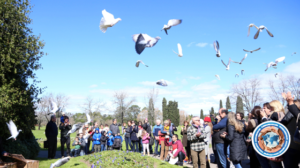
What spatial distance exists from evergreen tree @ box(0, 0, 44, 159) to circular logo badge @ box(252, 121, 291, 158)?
7868 millimetres

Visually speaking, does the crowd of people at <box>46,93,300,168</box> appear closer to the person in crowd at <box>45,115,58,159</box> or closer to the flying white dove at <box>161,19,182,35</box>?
the person in crowd at <box>45,115,58,159</box>

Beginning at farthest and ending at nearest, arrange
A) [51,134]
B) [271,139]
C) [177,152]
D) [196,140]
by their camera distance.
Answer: [51,134]
[177,152]
[196,140]
[271,139]

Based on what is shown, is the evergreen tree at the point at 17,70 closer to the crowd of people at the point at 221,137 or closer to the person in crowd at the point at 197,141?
the crowd of people at the point at 221,137

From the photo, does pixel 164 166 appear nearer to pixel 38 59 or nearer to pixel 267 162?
pixel 267 162

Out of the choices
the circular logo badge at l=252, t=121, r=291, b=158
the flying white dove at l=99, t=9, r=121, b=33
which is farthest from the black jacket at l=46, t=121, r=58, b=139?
the circular logo badge at l=252, t=121, r=291, b=158

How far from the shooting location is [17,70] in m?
8.68

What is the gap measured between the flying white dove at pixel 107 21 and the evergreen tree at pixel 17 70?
519cm

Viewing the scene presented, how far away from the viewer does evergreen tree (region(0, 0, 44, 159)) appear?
7.80 meters

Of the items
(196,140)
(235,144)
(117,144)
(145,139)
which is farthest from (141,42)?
(117,144)

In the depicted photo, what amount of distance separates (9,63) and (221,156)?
27.1 ft

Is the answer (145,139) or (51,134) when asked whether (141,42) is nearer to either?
(145,139)

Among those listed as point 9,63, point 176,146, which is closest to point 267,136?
point 176,146

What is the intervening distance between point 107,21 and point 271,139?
4.06m

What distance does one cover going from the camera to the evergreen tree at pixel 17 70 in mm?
7801
